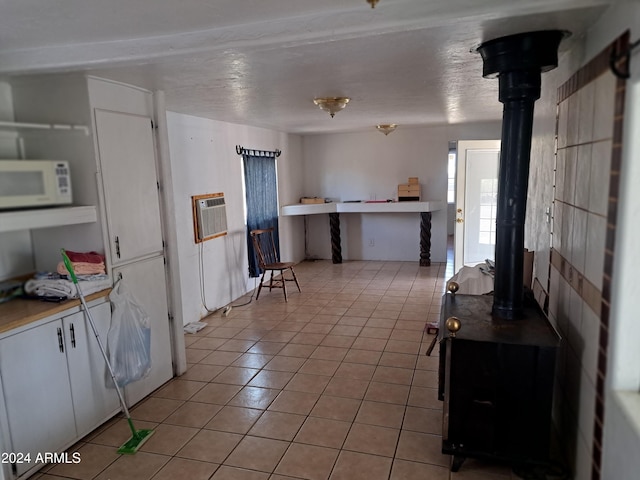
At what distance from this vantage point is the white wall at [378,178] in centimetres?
665

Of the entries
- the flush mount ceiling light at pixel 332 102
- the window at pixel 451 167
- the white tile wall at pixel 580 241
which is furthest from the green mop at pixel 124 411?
the window at pixel 451 167

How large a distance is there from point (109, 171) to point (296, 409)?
6.08 feet

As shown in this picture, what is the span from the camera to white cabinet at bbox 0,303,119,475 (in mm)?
A: 2109

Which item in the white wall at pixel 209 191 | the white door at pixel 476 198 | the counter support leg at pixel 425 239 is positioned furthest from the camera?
the counter support leg at pixel 425 239

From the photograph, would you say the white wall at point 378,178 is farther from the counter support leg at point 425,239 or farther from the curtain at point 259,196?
the curtain at point 259,196

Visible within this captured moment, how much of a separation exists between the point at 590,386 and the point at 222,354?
269 cm

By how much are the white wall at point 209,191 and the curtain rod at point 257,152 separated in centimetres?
7

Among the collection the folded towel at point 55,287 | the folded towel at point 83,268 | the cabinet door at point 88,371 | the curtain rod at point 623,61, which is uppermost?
the curtain rod at point 623,61

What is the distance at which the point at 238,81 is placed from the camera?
2.81 meters

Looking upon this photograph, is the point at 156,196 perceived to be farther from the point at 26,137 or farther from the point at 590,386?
the point at 590,386

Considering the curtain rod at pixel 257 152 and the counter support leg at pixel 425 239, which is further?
the counter support leg at pixel 425 239

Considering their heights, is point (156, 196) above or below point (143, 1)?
below

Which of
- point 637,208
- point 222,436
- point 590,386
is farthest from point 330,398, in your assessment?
point 637,208

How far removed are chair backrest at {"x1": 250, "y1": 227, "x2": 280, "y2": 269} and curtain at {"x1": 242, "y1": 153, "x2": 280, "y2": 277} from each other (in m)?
0.10
